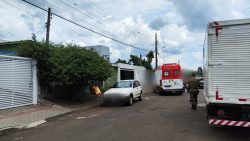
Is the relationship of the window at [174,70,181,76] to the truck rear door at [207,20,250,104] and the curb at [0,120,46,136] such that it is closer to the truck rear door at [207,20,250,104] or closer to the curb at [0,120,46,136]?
the curb at [0,120,46,136]

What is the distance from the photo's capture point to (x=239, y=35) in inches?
317

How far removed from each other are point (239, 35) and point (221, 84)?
140cm

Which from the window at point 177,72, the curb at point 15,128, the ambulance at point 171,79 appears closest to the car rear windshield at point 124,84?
the curb at point 15,128

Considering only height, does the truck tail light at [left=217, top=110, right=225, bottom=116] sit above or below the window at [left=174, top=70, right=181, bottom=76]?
below

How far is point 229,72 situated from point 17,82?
433 inches

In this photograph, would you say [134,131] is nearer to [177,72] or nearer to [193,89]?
[193,89]

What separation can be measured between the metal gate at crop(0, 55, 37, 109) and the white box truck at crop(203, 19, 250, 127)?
10007 millimetres

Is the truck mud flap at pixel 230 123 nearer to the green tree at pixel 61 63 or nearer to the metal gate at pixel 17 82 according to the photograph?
the green tree at pixel 61 63

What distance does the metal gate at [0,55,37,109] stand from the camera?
1429 centimetres

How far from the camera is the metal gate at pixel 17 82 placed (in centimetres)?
1429

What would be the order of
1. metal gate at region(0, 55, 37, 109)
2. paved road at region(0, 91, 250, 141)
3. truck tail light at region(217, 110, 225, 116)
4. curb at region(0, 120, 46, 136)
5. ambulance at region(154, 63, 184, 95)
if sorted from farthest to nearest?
ambulance at region(154, 63, 184, 95), metal gate at region(0, 55, 37, 109), curb at region(0, 120, 46, 136), paved road at region(0, 91, 250, 141), truck tail light at region(217, 110, 225, 116)

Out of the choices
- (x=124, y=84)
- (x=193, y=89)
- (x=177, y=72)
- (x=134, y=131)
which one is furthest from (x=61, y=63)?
(x=177, y=72)

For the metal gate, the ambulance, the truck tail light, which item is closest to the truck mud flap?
the truck tail light

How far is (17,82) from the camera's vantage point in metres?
15.3
